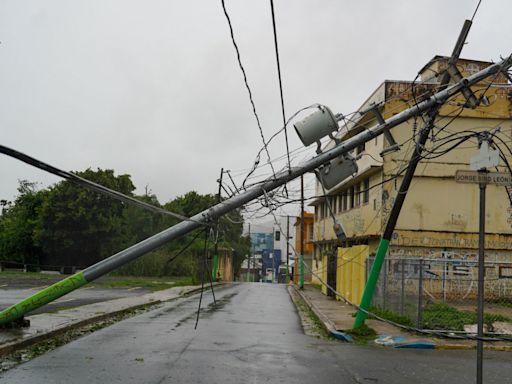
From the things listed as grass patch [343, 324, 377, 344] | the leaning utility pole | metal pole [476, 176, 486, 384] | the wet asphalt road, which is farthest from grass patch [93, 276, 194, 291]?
metal pole [476, 176, 486, 384]

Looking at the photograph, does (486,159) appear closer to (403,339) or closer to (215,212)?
(215,212)

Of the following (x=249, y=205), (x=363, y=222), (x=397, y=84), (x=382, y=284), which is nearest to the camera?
(x=249, y=205)

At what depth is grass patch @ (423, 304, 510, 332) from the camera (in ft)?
47.6

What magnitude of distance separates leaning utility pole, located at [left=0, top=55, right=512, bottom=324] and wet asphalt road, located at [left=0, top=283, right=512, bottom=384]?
41.7 inches

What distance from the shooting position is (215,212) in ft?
34.0

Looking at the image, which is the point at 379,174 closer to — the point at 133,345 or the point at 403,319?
the point at 403,319

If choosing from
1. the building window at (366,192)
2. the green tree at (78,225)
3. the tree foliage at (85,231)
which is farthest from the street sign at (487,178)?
the green tree at (78,225)

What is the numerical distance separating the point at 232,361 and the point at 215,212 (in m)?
2.43

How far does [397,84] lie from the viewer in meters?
27.4

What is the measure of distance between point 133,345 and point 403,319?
7.11 m

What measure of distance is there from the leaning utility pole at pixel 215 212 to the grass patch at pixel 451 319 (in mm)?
5883

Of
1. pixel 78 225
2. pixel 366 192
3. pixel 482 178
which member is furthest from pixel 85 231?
pixel 482 178

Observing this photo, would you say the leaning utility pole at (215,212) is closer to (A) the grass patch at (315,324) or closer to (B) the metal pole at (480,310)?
(B) the metal pole at (480,310)

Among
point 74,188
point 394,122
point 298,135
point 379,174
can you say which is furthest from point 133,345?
point 74,188
